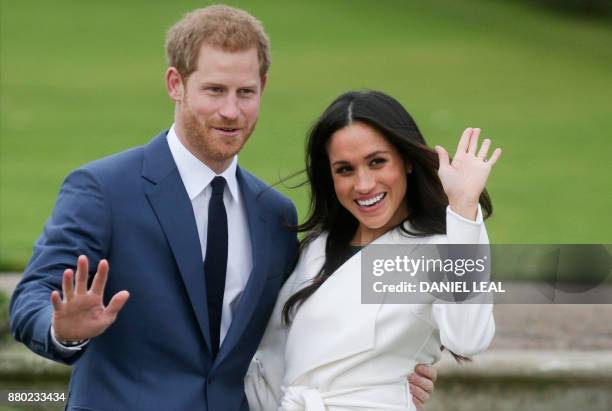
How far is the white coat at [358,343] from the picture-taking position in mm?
3980

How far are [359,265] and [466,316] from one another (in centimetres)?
50

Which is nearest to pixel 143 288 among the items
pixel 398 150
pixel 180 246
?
pixel 180 246

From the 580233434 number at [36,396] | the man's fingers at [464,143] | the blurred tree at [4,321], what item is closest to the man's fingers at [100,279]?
the man's fingers at [464,143]

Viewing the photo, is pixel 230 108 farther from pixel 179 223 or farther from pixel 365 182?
pixel 365 182

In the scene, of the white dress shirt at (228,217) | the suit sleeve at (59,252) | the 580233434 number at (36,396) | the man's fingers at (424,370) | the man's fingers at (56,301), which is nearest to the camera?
the man's fingers at (56,301)

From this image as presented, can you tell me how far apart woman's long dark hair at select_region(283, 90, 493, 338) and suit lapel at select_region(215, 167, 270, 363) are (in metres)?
0.17

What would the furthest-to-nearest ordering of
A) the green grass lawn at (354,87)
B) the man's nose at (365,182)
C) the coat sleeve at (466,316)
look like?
the green grass lawn at (354,87) < the man's nose at (365,182) < the coat sleeve at (466,316)

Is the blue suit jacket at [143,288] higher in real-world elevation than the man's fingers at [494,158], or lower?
lower

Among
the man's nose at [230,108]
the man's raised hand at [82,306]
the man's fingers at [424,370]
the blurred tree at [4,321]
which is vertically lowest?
the blurred tree at [4,321]

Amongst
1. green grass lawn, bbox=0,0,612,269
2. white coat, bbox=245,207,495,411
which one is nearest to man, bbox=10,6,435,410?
white coat, bbox=245,207,495,411

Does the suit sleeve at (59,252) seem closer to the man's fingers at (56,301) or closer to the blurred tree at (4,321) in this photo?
the man's fingers at (56,301)

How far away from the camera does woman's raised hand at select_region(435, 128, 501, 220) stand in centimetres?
380

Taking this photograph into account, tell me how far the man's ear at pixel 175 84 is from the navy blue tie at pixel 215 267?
34 centimetres

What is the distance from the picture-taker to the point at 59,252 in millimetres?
3697
